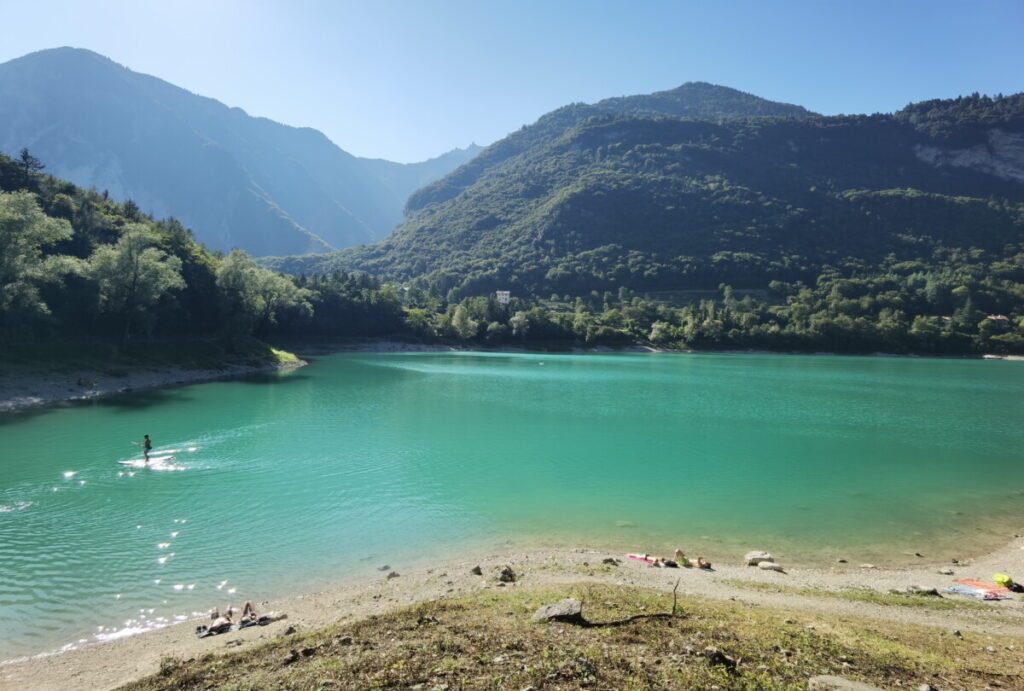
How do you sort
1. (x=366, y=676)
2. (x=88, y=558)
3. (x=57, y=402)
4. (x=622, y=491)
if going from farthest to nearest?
(x=57, y=402) → (x=622, y=491) → (x=88, y=558) → (x=366, y=676)

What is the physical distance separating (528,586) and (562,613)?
136 inches

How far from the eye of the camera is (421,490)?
2175cm

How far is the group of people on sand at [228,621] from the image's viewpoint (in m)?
10.2

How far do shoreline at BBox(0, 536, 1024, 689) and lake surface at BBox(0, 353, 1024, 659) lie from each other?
85 cm

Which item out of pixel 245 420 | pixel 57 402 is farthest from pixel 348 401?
pixel 57 402

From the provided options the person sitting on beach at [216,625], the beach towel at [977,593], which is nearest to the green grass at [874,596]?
the beach towel at [977,593]

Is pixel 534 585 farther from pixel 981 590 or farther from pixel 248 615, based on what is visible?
pixel 981 590

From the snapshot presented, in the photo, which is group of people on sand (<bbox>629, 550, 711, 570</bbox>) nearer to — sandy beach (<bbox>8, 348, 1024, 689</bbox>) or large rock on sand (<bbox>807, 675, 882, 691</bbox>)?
sandy beach (<bbox>8, 348, 1024, 689</bbox>)

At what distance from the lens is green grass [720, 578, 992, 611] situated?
1135 centimetres

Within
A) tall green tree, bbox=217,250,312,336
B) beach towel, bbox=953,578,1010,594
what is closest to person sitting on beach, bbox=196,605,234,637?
beach towel, bbox=953,578,1010,594

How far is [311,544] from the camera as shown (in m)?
15.6

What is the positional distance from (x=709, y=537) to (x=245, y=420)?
104ft

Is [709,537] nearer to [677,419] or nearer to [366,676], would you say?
[366,676]

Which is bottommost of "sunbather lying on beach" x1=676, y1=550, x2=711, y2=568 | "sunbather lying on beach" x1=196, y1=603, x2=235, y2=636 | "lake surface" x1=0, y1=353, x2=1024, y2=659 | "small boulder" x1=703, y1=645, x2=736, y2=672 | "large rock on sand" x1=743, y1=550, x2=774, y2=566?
"lake surface" x1=0, y1=353, x2=1024, y2=659
